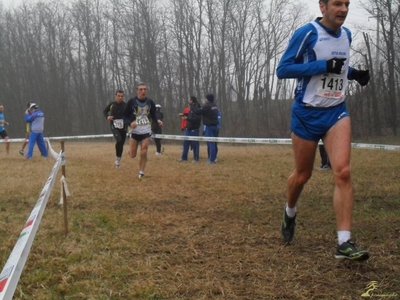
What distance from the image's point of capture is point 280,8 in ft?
121

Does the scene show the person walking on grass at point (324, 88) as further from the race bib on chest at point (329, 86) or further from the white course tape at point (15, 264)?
the white course tape at point (15, 264)

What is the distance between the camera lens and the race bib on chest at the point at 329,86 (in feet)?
11.8

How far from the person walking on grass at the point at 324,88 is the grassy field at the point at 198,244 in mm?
662

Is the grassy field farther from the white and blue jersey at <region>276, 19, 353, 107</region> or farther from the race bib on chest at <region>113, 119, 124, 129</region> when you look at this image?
the race bib on chest at <region>113, 119, 124, 129</region>

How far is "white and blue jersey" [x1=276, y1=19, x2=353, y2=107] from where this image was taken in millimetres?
3590

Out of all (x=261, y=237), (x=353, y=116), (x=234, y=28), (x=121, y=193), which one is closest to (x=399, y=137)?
(x=353, y=116)

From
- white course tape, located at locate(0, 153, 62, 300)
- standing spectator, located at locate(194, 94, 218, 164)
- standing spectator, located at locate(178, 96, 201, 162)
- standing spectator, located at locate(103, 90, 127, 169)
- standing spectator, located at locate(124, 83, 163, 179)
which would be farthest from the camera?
standing spectator, located at locate(178, 96, 201, 162)

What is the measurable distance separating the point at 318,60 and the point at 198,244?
76.2 inches

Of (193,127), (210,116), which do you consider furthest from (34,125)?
(210,116)

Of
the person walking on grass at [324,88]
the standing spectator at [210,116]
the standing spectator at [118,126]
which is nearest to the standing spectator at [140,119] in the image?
the standing spectator at [118,126]

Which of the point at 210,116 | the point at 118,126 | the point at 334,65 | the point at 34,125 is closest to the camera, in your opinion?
the point at 334,65

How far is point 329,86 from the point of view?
3600 millimetres

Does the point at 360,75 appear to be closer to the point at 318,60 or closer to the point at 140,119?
the point at 318,60

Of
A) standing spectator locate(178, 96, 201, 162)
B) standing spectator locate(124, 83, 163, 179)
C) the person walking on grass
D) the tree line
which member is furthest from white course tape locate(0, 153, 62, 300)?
the tree line
